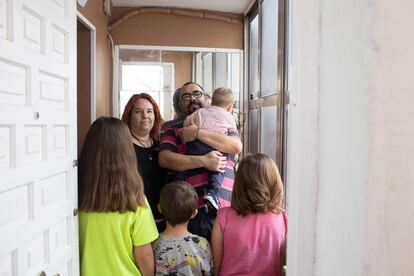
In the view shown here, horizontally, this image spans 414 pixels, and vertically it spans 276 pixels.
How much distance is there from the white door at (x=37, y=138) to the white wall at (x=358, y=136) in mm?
846

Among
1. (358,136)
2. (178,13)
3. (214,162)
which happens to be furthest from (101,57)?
(358,136)

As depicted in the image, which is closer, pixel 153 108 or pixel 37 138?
pixel 37 138

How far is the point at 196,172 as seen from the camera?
1.81 m

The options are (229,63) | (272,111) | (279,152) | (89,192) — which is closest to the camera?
(89,192)

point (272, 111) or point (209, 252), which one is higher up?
point (272, 111)

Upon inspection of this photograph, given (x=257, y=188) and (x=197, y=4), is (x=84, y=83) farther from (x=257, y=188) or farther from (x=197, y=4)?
(x=257, y=188)

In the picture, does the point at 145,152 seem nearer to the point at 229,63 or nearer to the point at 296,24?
the point at 296,24

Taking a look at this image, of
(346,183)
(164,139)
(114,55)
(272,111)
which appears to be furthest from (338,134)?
(114,55)

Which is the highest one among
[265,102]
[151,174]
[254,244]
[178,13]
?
[178,13]

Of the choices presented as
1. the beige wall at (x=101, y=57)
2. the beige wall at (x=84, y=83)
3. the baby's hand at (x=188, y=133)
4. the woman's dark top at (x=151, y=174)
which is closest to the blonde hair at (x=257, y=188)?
the baby's hand at (x=188, y=133)

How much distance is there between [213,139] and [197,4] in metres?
2.10

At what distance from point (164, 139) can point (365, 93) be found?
1555 mm

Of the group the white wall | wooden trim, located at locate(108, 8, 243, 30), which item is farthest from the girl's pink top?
wooden trim, located at locate(108, 8, 243, 30)

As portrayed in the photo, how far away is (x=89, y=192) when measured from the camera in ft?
4.98
